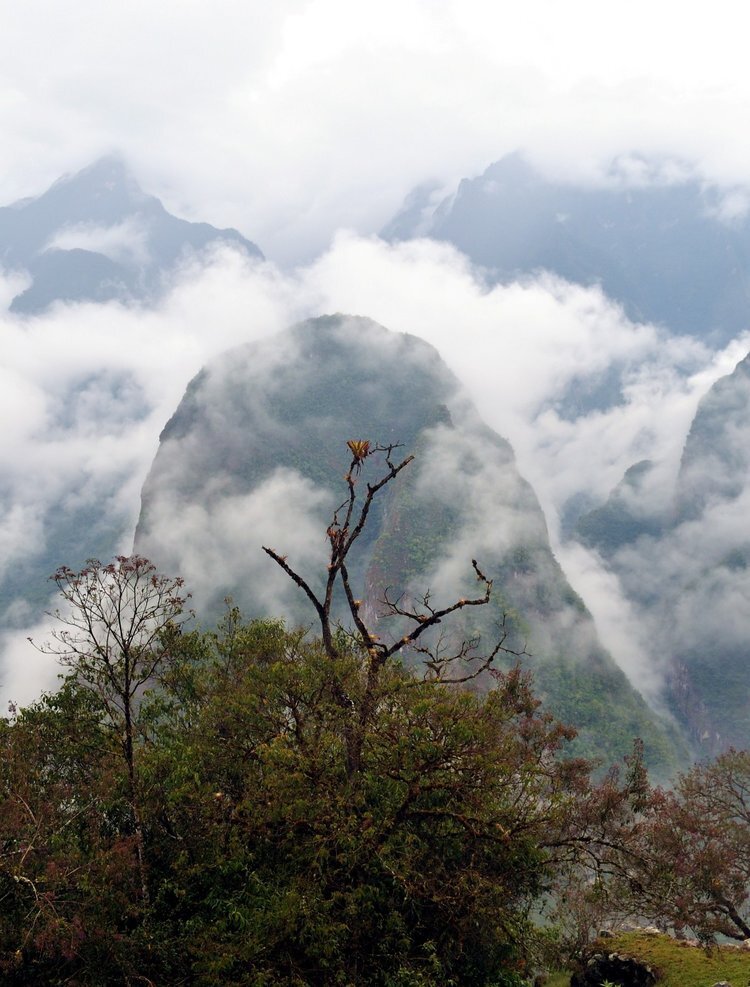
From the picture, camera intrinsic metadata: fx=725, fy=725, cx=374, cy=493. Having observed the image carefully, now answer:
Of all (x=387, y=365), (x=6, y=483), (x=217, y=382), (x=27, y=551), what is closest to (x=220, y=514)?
(x=217, y=382)

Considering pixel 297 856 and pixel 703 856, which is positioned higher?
pixel 703 856

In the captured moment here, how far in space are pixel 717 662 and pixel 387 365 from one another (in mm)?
69398

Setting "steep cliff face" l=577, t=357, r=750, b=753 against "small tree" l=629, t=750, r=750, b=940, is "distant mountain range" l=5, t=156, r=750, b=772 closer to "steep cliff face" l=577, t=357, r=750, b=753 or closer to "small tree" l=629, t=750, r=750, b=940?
"steep cliff face" l=577, t=357, r=750, b=753

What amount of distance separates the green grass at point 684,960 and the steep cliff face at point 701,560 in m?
94.2

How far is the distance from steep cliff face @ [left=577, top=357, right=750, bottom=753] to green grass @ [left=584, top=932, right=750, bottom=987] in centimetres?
9417

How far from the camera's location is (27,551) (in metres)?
149

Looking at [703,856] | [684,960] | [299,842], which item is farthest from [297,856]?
[703,856]

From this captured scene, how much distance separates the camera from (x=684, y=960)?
47.2 feet

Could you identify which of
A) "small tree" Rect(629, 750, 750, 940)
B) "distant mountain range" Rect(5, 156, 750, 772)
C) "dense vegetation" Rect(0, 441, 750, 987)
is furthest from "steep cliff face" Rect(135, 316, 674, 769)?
"dense vegetation" Rect(0, 441, 750, 987)

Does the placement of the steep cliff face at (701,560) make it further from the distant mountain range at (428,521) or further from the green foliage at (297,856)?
the green foliage at (297,856)

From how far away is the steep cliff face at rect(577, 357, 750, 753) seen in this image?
10806 cm

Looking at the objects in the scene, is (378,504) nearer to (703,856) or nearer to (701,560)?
(701,560)

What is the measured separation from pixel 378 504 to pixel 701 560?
68.9m

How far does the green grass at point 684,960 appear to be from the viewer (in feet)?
44.0
